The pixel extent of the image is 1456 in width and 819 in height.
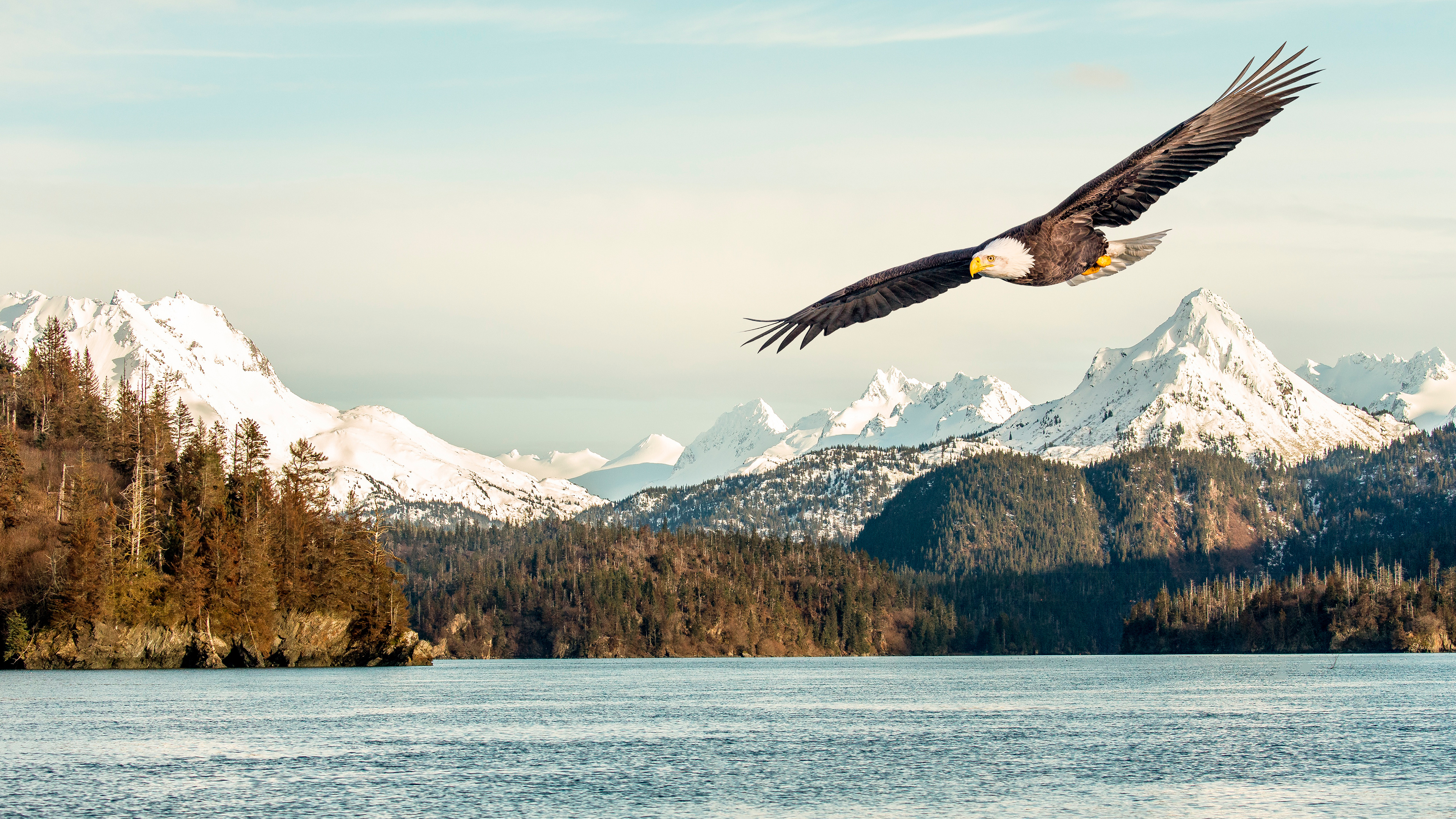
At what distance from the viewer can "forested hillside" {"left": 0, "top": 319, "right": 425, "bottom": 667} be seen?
103 m

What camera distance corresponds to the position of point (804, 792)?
43094mm

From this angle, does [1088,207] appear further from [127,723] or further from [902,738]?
[127,723]

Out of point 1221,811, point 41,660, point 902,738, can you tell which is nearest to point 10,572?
point 41,660

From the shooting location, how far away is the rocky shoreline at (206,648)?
10406cm

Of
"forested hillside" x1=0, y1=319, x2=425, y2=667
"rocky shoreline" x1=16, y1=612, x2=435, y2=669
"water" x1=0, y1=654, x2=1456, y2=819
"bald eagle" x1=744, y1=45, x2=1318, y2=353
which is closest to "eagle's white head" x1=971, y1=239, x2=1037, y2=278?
"bald eagle" x1=744, y1=45, x2=1318, y2=353

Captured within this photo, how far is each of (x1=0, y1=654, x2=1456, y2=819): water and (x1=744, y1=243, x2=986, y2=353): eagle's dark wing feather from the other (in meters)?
21.9

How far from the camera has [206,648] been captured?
4525 inches

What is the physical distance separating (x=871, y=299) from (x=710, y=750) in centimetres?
3767

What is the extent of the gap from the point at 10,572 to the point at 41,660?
7.28 meters

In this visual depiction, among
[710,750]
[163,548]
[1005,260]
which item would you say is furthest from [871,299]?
[163,548]

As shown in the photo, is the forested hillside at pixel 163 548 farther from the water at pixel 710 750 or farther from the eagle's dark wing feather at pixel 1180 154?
the eagle's dark wing feather at pixel 1180 154

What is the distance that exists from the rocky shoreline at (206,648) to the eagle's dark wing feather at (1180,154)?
101184 millimetres

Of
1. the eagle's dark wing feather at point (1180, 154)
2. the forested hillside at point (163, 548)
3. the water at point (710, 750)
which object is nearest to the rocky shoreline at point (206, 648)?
the forested hillside at point (163, 548)

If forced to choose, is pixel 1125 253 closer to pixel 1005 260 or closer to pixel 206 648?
pixel 1005 260
